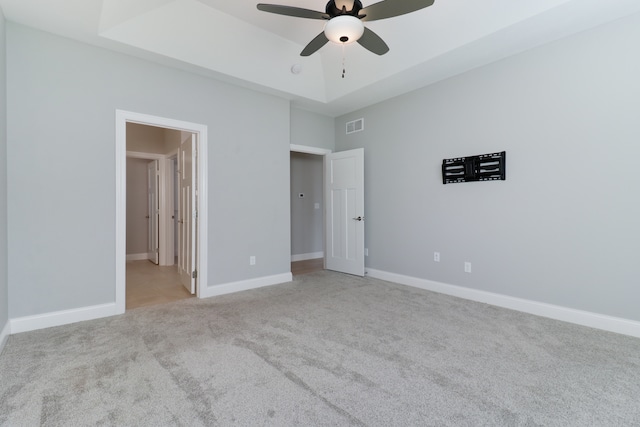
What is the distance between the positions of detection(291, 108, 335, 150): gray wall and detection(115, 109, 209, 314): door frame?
1.62 metres

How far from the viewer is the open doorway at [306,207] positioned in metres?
6.82

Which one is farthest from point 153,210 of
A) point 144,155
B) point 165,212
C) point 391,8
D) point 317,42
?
point 391,8

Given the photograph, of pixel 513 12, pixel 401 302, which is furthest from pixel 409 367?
pixel 513 12

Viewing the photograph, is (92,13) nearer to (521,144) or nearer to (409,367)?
(409,367)

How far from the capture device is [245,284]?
4.14m

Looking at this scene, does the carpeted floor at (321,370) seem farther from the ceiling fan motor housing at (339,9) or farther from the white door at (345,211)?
the ceiling fan motor housing at (339,9)

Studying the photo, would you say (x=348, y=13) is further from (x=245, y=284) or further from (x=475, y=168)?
(x=245, y=284)

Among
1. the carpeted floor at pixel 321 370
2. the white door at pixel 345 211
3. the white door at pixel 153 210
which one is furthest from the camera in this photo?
the white door at pixel 153 210

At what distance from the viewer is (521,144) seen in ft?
10.7

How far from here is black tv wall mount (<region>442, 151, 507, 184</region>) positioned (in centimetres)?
342

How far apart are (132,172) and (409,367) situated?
688cm

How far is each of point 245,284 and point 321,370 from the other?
2.30 m

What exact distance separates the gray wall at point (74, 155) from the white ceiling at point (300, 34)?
0.22 metres

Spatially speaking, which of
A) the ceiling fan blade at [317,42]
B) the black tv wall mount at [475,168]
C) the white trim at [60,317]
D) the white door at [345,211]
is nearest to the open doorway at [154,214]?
the white trim at [60,317]
